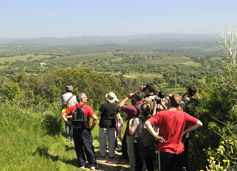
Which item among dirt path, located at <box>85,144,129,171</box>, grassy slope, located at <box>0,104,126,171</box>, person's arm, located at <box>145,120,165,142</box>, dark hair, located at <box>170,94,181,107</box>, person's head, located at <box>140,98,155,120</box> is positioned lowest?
dirt path, located at <box>85,144,129,171</box>

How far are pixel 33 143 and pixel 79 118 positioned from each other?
138cm

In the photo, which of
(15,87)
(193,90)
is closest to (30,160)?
(193,90)

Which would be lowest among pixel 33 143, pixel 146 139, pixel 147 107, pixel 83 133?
pixel 33 143

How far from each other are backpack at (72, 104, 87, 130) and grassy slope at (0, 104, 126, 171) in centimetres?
86

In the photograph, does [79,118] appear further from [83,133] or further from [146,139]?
[146,139]

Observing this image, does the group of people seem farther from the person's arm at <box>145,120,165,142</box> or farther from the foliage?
the foliage

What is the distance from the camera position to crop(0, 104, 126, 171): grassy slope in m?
3.99

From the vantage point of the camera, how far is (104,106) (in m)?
4.64

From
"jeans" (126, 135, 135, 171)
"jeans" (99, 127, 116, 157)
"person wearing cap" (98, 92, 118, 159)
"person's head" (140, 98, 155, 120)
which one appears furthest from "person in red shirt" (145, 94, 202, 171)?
"jeans" (99, 127, 116, 157)

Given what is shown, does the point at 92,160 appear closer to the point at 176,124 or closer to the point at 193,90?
the point at 176,124

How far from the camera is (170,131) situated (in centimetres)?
309

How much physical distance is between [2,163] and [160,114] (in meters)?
2.96

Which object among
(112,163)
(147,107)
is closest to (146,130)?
(147,107)

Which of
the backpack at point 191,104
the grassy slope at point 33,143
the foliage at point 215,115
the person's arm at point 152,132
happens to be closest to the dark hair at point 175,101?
the person's arm at point 152,132
